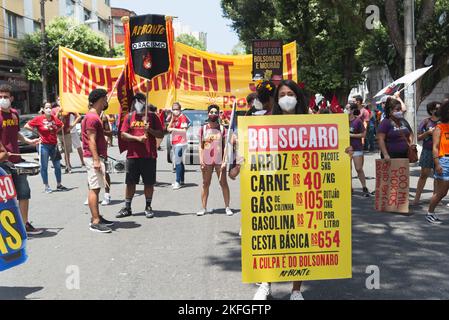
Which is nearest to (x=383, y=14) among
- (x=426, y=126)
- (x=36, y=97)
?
(x=426, y=126)

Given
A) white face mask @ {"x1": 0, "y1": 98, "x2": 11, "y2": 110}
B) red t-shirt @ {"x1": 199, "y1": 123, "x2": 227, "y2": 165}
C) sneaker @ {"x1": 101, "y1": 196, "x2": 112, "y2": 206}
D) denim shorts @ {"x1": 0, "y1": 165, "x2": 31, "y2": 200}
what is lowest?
sneaker @ {"x1": 101, "y1": 196, "x2": 112, "y2": 206}

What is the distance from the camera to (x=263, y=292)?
4.42 meters

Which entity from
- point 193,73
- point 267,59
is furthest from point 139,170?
point 267,59

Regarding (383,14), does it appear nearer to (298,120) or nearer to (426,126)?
(426,126)

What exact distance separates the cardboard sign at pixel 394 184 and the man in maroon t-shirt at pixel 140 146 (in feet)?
11.1

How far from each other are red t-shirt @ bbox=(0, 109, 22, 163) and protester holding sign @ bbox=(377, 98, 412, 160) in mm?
5216

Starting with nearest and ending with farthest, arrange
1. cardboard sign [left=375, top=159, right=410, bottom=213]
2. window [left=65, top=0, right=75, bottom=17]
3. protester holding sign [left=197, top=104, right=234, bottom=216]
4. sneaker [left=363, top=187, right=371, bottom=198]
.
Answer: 1. cardboard sign [left=375, top=159, right=410, bottom=213]
2. protester holding sign [left=197, top=104, right=234, bottom=216]
3. sneaker [left=363, top=187, right=371, bottom=198]
4. window [left=65, top=0, right=75, bottom=17]

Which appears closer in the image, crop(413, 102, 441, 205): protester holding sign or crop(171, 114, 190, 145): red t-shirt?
crop(413, 102, 441, 205): protester holding sign

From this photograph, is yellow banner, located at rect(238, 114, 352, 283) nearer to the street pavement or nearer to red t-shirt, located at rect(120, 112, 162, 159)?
the street pavement

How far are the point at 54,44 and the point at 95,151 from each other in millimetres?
31006

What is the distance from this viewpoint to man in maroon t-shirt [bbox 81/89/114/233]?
280 inches

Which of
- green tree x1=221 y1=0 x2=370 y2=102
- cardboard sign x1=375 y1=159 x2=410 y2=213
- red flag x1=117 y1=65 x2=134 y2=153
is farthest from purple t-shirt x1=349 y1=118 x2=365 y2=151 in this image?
green tree x1=221 y1=0 x2=370 y2=102

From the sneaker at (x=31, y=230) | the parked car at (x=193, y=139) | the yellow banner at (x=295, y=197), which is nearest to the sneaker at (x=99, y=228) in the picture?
the sneaker at (x=31, y=230)

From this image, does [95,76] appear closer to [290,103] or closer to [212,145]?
[212,145]
